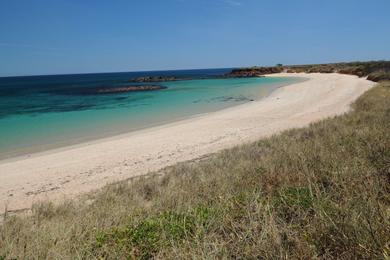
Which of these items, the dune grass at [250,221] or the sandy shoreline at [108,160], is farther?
the sandy shoreline at [108,160]

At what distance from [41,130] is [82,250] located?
686 inches

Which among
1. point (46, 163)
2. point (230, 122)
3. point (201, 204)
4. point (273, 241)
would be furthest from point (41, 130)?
point (273, 241)

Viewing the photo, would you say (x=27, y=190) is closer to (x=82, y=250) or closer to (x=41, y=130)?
(x=82, y=250)

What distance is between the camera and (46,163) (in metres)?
11.0

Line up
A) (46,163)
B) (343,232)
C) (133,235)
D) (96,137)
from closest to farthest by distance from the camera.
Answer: (343,232) → (133,235) → (46,163) → (96,137)

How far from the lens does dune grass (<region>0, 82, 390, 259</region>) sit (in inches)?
107

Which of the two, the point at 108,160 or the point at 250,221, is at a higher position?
the point at 250,221

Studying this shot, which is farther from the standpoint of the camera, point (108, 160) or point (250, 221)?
point (108, 160)

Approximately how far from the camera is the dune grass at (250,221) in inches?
107

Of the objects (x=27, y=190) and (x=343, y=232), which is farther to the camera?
(x=27, y=190)

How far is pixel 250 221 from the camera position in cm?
317

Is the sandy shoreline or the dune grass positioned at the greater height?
the dune grass

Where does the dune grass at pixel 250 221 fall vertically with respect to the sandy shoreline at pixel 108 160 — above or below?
above

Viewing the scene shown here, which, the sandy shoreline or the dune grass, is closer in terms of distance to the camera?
the dune grass
